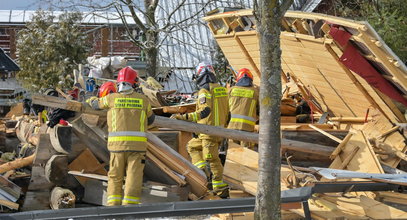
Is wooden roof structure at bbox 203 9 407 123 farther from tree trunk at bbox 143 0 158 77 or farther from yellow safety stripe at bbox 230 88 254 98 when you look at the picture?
tree trunk at bbox 143 0 158 77

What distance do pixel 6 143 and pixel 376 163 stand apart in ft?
31.9

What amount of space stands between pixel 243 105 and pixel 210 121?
557 millimetres

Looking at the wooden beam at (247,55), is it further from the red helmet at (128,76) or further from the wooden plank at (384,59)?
the red helmet at (128,76)

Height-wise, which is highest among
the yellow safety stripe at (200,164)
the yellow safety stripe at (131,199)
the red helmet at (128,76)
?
the red helmet at (128,76)

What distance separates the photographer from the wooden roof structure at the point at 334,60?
28.7 feet

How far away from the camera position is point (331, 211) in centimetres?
692

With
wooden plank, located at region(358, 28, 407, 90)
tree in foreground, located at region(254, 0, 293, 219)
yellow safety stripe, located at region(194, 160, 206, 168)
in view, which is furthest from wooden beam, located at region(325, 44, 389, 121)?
tree in foreground, located at region(254, 0, 293, 219)

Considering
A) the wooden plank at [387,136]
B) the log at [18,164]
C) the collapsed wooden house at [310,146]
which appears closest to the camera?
the collapsed wooden house at [310,146]

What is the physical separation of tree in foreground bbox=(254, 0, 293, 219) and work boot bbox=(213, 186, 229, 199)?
11.4ft

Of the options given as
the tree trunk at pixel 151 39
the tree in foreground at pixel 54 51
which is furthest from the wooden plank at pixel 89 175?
the tree in foreground at pixel 54 51

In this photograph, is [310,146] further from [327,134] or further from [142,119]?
[142,119]

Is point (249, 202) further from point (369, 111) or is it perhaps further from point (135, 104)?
point (369, 111)

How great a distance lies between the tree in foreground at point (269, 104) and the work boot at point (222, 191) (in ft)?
11.4

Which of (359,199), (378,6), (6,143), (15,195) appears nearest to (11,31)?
(6,143)
